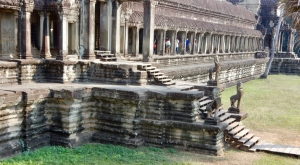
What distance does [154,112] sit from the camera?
34.6 feet

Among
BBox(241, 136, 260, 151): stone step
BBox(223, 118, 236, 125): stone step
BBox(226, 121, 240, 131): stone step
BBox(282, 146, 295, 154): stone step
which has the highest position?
BBox(223, 118, 236, 125): stone step

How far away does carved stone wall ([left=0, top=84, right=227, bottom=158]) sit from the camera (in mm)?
9875

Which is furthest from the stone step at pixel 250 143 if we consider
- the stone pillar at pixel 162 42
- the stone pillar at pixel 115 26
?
the stone pillar at pixel 162 42

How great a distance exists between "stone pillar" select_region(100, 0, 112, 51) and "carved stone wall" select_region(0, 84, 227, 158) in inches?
165

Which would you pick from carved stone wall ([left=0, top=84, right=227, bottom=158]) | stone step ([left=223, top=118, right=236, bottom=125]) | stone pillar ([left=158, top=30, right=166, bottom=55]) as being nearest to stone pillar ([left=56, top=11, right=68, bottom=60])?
carved stone wall ([left=0, top=84, right=227, bottom=158])

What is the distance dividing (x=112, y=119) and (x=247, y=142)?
173 inches

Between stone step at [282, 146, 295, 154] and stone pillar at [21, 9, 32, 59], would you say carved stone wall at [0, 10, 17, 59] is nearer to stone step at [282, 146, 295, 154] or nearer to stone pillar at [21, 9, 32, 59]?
stone pillar at [21, 9, 32, 59]

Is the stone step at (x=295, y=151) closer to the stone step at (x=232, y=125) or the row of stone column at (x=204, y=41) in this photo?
the stone step at (x=232, y=125)

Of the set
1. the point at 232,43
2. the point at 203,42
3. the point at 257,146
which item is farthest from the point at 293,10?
the point at 232,43

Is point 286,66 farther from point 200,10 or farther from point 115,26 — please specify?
point 115,26

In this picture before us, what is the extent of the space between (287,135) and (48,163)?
8651mm

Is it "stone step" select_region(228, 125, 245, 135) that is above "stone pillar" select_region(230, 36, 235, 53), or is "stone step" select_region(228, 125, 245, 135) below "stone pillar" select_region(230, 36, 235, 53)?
below

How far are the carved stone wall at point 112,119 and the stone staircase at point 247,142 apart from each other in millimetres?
937

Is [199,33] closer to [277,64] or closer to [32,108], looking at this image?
[277,64]
